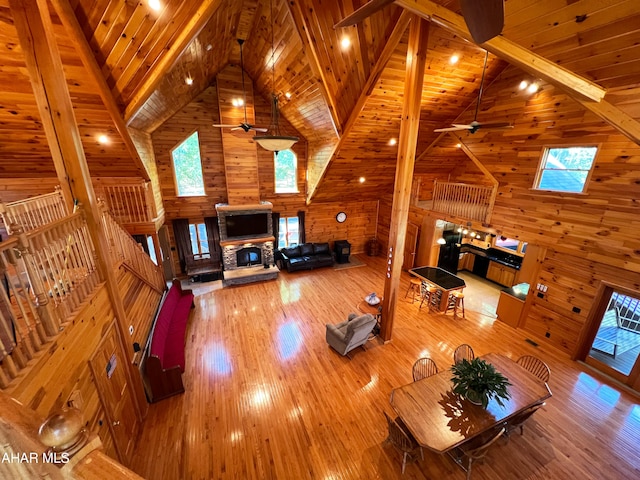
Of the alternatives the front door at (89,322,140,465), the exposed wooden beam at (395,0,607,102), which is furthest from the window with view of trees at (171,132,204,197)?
the exposed wooden beam at (395,0,607,102)

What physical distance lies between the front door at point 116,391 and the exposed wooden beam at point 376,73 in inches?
227

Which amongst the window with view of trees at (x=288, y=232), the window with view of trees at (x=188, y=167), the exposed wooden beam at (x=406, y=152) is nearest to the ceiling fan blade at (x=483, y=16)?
the exposed wooden beam at (x=406, y=152)

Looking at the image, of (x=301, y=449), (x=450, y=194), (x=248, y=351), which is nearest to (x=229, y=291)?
(x=248, y=351)

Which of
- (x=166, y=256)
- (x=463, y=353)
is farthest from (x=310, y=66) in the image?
(x=166, y=256)

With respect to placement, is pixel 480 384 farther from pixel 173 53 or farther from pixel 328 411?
pixel 173 53

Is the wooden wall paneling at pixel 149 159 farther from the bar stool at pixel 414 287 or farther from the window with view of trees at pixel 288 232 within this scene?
the bar stool at pixel 414 287

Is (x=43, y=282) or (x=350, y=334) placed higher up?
(x=43, y=282)

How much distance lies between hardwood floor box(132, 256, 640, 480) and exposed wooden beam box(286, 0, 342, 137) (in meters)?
5.04

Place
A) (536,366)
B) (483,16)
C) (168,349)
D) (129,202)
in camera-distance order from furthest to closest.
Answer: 1. (129,202)
2. (168,349)
3. (536,366)
4. (483,16)

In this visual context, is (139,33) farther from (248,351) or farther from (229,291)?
(229,291)

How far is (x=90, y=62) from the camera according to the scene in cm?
358

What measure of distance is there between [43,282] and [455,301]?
7221 mm

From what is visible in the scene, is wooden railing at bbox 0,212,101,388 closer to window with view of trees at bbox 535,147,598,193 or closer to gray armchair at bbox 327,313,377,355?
gray armchair at bbox 327,313,377,355

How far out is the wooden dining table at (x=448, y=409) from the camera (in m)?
2.74
